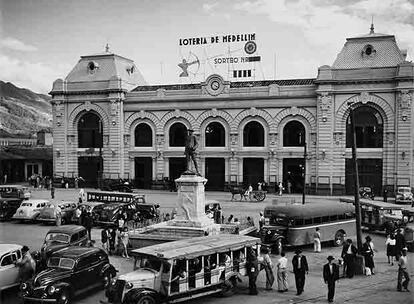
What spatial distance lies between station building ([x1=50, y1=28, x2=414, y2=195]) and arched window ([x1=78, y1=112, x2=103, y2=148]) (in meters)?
0.11

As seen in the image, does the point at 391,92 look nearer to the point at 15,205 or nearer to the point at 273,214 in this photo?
the point at 273,214

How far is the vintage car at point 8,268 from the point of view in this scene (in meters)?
16.7

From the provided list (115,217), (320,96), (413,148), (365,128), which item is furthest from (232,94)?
(115,217)

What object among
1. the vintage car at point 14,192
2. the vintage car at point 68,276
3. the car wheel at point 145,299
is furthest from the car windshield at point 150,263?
the vintage car at point 14,192

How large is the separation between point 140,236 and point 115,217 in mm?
8182

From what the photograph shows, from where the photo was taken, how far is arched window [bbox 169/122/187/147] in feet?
166

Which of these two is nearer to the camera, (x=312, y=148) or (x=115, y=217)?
(x=115, y=217)

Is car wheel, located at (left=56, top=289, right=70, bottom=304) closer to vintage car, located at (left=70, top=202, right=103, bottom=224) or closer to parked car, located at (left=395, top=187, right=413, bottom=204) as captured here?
vintage car, located at (left=70, top=202, right=103, bottom=224)

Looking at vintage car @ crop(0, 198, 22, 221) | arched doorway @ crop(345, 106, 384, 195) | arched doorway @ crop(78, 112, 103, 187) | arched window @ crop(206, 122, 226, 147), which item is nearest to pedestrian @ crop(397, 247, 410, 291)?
vintage car @ crop(0, 198, 22, 221)

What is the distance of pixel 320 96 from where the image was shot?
4531 centimetres

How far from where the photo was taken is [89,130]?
174 feet

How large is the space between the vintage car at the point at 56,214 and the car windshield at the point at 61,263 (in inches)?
558

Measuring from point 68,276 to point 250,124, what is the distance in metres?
34.5

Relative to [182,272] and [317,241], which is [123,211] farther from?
[182,272]
